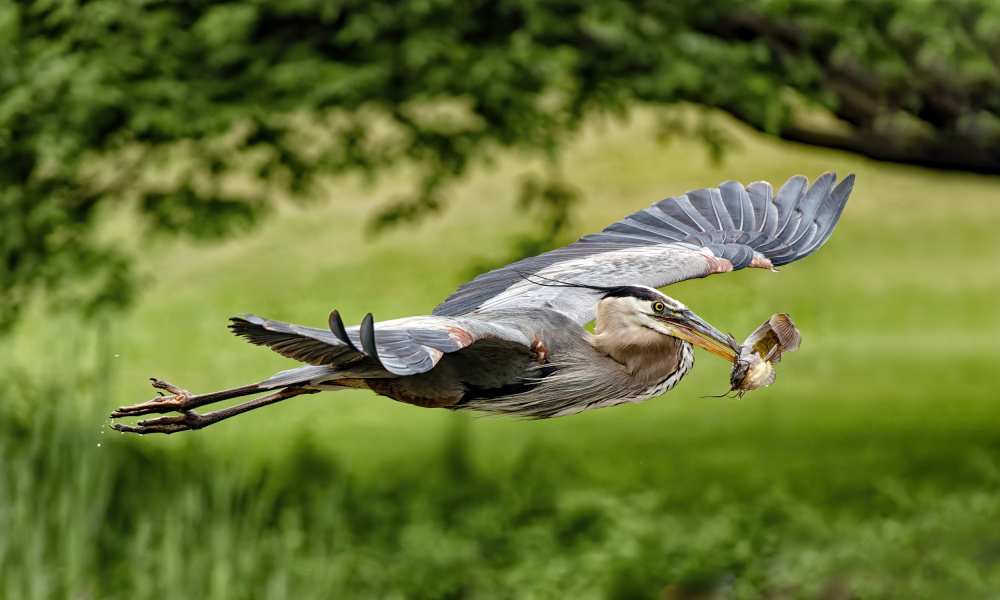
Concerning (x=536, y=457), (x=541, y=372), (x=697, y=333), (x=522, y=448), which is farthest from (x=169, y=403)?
(x=522, y=448)

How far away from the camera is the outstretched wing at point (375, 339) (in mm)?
2615

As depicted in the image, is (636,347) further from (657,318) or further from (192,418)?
(192,418)

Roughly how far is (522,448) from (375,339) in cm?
743

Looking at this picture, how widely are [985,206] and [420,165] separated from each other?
30.8 feet

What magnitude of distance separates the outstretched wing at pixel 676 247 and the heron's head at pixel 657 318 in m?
0.16

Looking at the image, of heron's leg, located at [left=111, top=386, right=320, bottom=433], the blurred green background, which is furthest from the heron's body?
the blurred green background

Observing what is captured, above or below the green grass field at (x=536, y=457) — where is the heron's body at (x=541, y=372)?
above

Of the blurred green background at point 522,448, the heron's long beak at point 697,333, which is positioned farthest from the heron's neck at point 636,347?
the blurred green background at point 522,448

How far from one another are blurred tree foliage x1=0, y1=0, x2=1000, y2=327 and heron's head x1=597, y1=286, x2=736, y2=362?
3534mm

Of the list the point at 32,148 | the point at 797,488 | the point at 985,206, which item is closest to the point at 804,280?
the point at 797,488

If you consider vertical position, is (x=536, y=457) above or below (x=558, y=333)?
below

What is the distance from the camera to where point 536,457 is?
957 cm

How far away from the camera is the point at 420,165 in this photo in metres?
7.74

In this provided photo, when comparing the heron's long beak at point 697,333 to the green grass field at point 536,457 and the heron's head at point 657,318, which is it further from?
the green grass field at point 536,457
